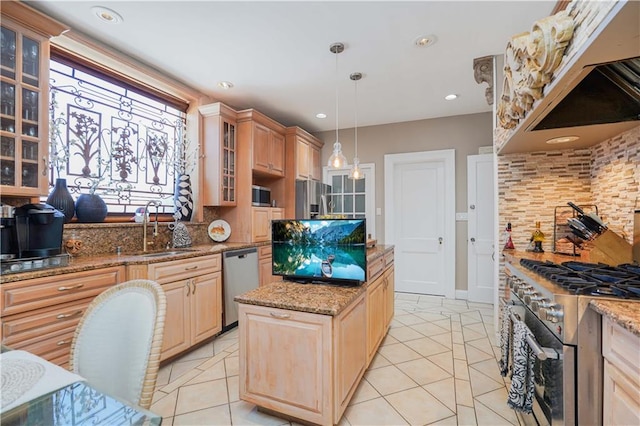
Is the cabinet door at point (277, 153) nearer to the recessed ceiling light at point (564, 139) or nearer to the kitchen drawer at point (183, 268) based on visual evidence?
the kitchen drawer at point (183, 268)

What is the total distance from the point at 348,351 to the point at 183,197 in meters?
2.56

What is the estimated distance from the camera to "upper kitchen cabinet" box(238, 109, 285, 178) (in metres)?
3.70

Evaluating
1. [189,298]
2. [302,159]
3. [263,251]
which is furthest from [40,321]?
[302,159]

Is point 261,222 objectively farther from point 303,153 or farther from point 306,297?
point 306,297

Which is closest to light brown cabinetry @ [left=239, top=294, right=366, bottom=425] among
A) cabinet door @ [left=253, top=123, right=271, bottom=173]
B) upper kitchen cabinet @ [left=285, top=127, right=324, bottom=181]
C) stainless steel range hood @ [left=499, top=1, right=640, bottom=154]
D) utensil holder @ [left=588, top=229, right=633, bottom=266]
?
stainless steel range hood @ [left=499, top=1, right=640, bottom=154]

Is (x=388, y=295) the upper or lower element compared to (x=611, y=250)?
lower

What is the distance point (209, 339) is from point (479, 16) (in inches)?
145

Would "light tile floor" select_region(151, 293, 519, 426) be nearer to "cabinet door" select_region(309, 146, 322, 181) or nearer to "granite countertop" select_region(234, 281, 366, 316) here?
"granite countertop" select_region(234, 281, 366, 316)

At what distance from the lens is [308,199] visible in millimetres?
4383

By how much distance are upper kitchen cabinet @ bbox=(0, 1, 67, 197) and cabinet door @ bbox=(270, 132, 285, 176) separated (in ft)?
7.89

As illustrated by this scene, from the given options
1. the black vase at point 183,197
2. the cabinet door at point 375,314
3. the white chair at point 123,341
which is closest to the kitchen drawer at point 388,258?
the cabinet door at point 375,314

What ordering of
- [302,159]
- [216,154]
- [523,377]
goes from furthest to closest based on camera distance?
[302,159]
[216,154]
[523,377]

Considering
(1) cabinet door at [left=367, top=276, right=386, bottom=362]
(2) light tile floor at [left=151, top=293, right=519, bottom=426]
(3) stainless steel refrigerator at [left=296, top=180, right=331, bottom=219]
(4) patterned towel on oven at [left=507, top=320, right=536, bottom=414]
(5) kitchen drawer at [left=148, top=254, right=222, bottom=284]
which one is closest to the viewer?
(4) patterned towel on oven at [left=507, top=320, right=536, bottom=414]

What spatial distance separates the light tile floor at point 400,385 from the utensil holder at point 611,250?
111 cm
